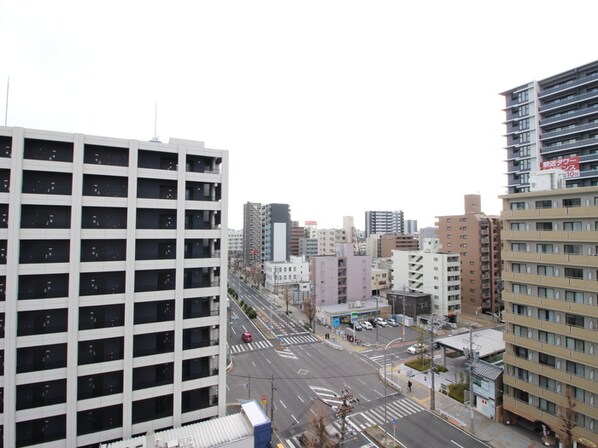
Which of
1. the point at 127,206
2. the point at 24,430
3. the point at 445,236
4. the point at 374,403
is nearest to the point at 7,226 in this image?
the point at 127,206

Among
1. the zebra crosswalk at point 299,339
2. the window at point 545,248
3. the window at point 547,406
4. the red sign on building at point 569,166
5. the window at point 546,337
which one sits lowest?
the zebra crosswalk at point 299,339

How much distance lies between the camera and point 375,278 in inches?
3531

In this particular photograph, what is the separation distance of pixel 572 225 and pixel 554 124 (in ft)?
152

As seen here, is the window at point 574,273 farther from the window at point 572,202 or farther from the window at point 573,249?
the window at point 572,202

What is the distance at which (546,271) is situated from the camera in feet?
92.0

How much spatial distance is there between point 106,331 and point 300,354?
3163 centimetres

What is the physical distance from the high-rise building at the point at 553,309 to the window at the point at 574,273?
6cm

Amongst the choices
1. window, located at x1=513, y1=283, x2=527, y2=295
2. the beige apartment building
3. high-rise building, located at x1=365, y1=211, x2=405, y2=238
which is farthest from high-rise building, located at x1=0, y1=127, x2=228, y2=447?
high-rise building, located at x1=365, y1=211, x2=405, y2=238

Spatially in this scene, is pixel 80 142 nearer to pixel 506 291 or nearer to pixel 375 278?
pixel 506 291

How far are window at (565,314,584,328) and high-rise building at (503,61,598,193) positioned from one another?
32492 millimetres

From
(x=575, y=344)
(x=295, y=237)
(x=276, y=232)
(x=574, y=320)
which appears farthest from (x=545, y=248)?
(x=295, y=237)

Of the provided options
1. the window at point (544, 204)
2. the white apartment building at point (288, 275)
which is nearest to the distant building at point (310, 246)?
the white apartment building at point (288, 275)

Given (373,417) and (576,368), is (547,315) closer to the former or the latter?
(576,368)

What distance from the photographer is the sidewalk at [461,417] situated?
89.8 feet
